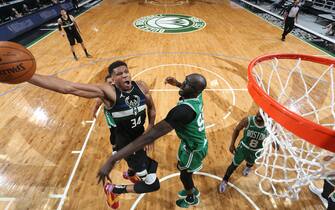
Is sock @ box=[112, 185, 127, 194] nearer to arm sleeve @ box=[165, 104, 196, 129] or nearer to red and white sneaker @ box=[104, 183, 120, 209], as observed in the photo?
red and white sneaker @ box=[104, 183, 120, 209]

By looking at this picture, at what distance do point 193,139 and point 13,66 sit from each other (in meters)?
1.93

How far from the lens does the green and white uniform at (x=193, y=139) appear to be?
2330 millimetres

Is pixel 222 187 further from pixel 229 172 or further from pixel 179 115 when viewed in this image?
pixel 179 115

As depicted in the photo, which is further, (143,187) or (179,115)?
(143,187)

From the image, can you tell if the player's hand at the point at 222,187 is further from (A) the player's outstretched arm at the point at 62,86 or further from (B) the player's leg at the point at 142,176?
(A) the player's outstretched arm at the point at 62,86

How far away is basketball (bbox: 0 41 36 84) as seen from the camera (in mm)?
1958

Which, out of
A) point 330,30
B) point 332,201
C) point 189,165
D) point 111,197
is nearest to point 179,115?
point 189,165

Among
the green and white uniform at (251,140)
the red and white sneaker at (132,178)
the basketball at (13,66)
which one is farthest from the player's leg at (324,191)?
the basketball at (13,66)

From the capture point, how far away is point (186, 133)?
2.50 metres

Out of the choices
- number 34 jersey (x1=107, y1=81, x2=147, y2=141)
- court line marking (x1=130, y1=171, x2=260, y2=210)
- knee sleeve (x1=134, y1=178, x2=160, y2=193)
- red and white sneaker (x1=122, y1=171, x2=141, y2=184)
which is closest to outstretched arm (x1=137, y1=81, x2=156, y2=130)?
number 34 jersey (x1=107, y1=81, x2=147, y2=141)

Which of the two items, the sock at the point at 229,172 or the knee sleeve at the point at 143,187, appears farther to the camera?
the sock at the point at 229,172

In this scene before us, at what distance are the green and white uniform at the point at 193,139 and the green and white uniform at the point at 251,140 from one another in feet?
2.23

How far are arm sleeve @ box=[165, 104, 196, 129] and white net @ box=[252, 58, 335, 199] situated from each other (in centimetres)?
85

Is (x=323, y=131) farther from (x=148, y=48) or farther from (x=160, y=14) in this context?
(x=160, y=14)
